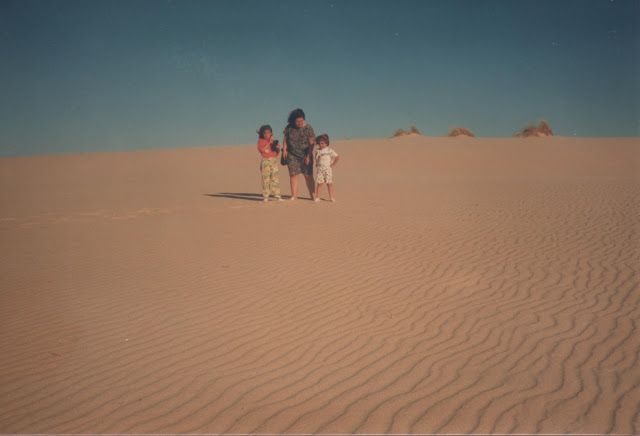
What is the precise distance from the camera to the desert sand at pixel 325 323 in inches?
123

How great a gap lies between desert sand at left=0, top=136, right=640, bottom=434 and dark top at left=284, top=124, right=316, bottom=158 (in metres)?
1.62

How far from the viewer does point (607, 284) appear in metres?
5.60

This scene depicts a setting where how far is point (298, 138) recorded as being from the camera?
1102cm

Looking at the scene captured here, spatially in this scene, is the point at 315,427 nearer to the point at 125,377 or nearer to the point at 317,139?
the point at 125,377

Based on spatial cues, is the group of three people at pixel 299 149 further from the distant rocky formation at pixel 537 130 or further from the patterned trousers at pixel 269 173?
the distant rocky formation at pixel 537 130

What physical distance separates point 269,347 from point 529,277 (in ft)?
12.8

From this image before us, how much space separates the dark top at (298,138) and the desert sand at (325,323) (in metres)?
1.62

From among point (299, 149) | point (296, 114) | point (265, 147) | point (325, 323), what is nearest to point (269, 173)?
point (265, 147)

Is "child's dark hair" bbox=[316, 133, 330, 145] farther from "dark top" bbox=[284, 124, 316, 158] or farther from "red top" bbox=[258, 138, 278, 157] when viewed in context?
"red top" bbox=[258, 138, 278, 157]

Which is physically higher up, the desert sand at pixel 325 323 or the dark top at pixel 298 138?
the dark top at pixel 298 138

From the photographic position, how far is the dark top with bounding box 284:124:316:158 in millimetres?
10969

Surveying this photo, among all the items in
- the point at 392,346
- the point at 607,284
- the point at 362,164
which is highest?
the point at 362,164

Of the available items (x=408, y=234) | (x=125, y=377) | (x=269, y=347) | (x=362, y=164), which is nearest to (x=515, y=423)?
(x=269, y=347)

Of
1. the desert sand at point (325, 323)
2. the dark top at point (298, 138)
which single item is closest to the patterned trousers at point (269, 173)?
the dark top at point (298, 138)
